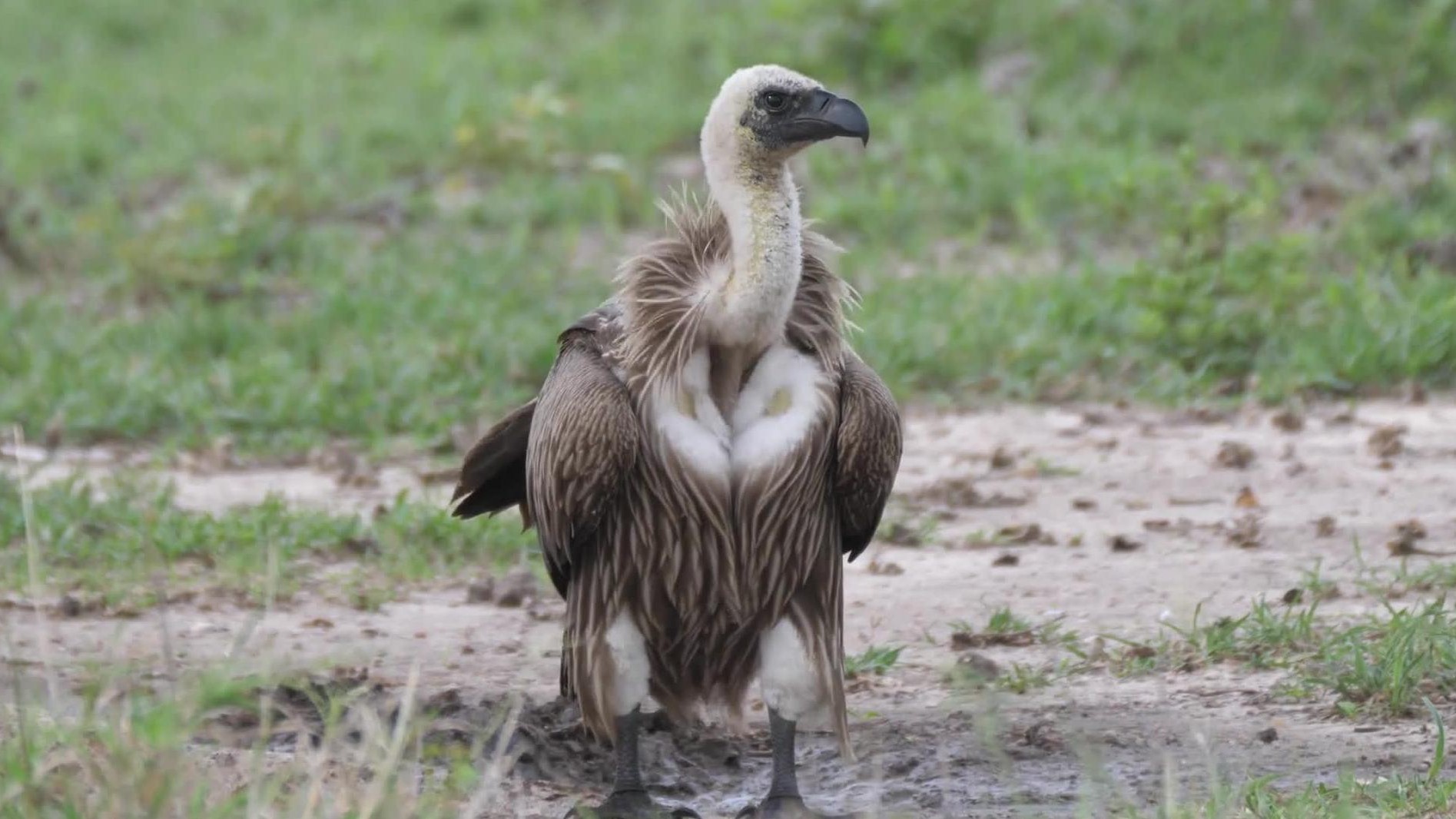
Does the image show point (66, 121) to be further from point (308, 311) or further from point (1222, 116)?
point (1222, 116)

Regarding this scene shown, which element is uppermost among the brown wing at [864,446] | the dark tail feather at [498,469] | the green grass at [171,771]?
the brown wing at [864,446]

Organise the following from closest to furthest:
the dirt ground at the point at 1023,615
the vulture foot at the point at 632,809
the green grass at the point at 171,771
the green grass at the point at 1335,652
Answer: the green grass at the point at 171,771 < the vulture foot at the point at 632,809 < the dirt ground at the point at 1023,615 < the green grass at the point at 1335,652

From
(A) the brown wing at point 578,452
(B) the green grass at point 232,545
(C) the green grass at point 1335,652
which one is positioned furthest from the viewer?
(B) the green grass at point 232,545

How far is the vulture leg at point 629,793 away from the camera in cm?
431

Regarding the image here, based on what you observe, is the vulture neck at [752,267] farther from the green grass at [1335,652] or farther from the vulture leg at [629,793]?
the green grass at [1335,652]

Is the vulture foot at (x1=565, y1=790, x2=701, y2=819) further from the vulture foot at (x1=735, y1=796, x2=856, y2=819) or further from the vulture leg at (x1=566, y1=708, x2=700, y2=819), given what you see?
the vulture foot at (x1=735, y1=796, x2=856, y2=819)

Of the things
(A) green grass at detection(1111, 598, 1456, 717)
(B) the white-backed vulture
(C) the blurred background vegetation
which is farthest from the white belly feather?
(C) the blurred background vegetation

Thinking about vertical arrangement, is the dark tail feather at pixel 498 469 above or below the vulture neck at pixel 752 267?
below

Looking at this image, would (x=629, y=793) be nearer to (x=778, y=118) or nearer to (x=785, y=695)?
(x=785, y=695)

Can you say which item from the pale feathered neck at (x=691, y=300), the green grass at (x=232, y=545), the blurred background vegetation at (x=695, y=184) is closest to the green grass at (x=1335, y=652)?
the pale feathered neck at (x=691, y=300)

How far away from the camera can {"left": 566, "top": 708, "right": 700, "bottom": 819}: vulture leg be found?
4.31 m

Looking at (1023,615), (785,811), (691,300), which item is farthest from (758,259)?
(1023,615)

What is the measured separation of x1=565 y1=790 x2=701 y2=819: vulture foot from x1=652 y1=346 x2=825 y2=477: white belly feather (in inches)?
27.2

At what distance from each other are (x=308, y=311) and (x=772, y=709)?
4.67 meters
